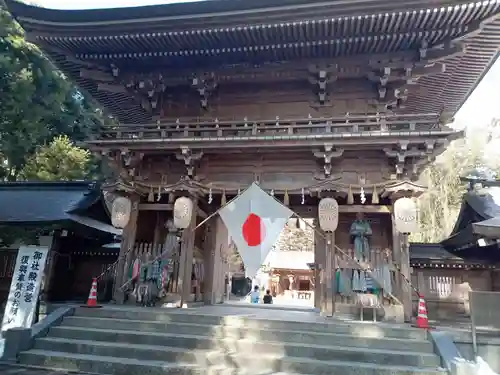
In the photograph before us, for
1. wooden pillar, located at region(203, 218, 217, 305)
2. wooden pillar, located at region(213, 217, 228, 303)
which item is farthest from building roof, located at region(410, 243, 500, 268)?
wooden pillar, located at region(203, 218, 217, 305)

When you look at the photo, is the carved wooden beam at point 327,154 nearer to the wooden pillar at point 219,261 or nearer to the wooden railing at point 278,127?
the wooden railing at point 278,127

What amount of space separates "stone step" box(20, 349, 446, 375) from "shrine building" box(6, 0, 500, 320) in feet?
7.07

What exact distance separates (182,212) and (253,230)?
195 centimetres

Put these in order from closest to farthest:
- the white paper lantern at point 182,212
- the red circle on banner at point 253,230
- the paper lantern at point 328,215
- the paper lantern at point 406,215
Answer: the red circle on banner at point 253,230 → the paper lantern at point 406,215 → the paper lantern at point 328,215 → the white paper lantern at point 182,212

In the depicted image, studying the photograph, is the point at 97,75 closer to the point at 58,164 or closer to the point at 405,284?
the point at 58,164

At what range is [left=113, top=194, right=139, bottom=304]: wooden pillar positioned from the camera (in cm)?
831

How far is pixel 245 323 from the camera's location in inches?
247

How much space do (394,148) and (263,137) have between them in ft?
9.79

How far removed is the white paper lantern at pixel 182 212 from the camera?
26.8 ft

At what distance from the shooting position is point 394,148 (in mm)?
7945

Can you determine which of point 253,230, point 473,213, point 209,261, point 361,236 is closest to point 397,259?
point 361,236

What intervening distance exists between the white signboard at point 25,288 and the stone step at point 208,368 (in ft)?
6.12

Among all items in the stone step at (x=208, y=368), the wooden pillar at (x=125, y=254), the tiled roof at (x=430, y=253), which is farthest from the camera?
the tiled roof at (x=430, y=253)

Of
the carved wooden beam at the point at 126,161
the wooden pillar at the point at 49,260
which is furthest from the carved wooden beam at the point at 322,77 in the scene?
the wooden pillar at the point at 49,260
